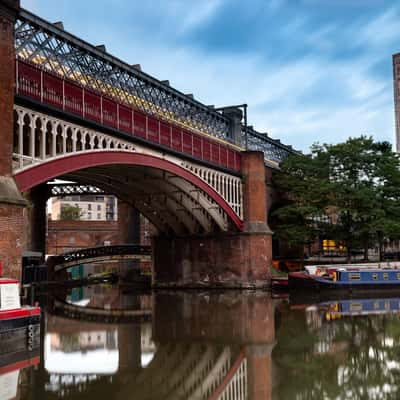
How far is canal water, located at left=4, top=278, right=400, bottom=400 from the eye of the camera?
39.9 ft

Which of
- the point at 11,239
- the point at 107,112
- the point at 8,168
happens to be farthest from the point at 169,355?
the point at 107,112

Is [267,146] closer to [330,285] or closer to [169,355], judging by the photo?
[330,285]

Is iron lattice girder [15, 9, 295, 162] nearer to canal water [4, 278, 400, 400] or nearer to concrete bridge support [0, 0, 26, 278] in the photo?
concrete bridge support [0, 0, 26, 278]

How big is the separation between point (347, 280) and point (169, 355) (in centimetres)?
2274

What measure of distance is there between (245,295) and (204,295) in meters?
2.60

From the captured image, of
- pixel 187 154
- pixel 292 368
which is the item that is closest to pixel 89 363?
pixel 292 368

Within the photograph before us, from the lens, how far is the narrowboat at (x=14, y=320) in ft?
48.6

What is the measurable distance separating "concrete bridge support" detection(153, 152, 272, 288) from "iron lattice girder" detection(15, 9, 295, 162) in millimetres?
3985

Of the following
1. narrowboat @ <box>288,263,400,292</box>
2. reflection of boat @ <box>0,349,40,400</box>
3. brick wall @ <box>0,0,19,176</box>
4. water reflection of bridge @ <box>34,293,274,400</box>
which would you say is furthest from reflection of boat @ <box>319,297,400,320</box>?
brick wall @ <box>0,0,19,176</box>

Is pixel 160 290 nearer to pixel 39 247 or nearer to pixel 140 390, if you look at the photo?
pixel 39 247

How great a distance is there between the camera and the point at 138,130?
92.6 ft

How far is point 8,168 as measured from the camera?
1872 centimetres

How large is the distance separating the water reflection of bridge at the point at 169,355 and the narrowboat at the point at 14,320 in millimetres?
783

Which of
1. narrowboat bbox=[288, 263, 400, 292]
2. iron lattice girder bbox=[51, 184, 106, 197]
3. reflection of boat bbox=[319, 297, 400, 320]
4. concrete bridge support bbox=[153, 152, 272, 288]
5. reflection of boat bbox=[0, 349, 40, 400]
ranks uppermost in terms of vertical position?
iron lattice girder bbox=[51, 184, 106, 197]
